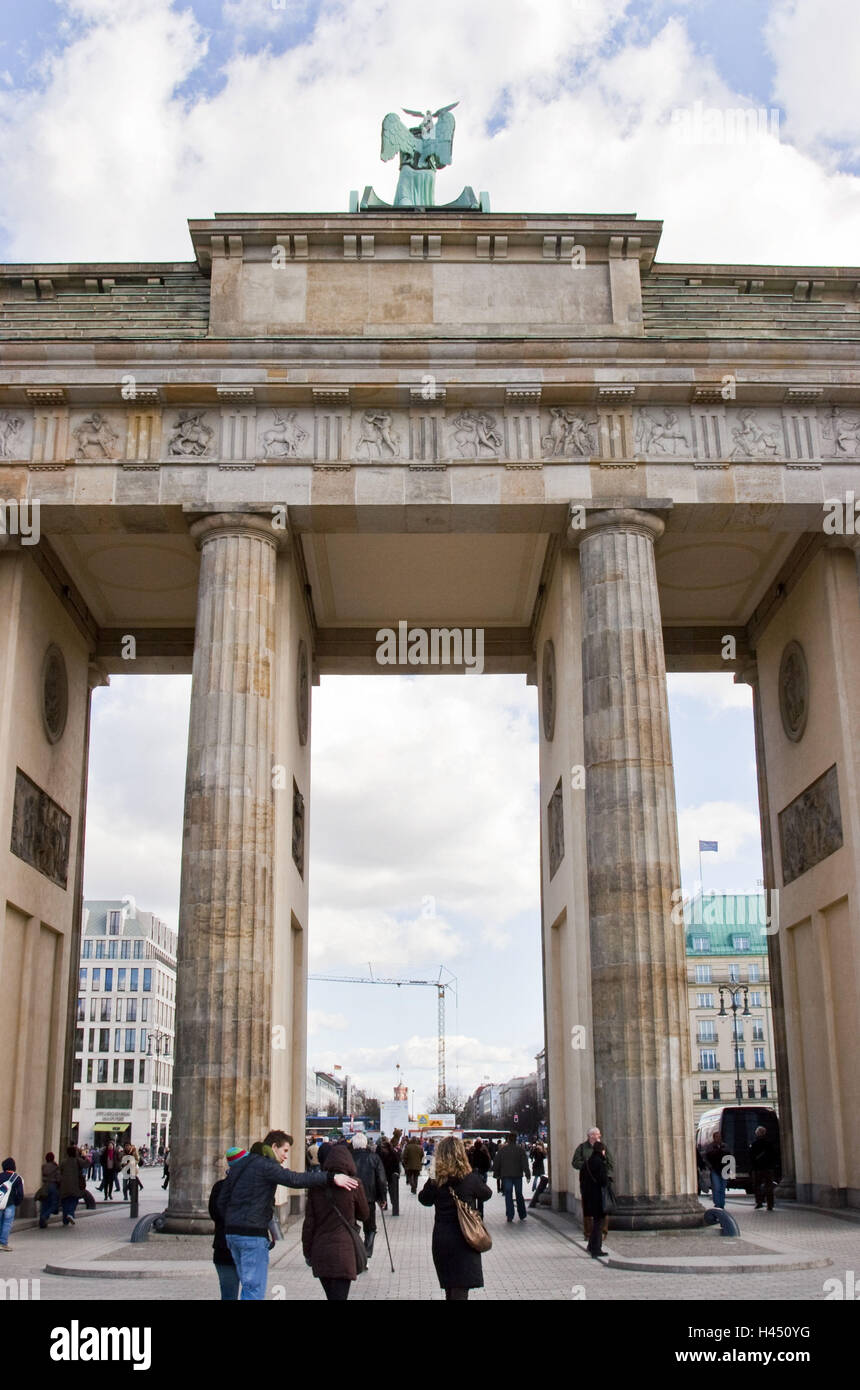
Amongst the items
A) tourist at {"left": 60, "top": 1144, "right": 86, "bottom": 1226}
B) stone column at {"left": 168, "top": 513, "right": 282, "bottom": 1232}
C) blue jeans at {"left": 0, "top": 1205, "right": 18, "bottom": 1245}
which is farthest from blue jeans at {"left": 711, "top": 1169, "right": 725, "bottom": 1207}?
blue jeans at {"left": 0, "top": 1205, "right": 18, "bottom": 1245}

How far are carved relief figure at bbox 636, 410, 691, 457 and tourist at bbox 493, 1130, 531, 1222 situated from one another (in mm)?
12196

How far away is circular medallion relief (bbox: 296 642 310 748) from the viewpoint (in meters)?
25.9


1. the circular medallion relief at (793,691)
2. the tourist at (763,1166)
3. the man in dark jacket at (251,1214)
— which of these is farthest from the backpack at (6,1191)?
the circular medallion relief at (793,691)

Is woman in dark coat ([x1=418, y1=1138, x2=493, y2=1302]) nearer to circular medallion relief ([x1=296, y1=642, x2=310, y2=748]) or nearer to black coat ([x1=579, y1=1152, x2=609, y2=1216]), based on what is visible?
black coat ([x1=579, y1=1152, x2=609, y2=1216])

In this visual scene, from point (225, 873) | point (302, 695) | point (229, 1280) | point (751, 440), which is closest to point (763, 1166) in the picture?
point (225, 873)

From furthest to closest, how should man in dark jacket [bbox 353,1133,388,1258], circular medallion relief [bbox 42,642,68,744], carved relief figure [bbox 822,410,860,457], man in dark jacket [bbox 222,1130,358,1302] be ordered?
circular medallion relief [bbox 42,642,68,744]
carved relief figure [bbox 822,410,860,457]
man in dark jacket [bbox 353,1133,388,1258]
man in dark jacket [bbox 222,1130,358,1302]

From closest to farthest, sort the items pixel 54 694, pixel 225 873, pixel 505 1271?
pixel 505 1271, pixel 225 873, pixel 54 694

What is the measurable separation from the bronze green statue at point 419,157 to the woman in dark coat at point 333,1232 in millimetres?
20749

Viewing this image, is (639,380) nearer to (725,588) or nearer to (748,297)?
(748,297)

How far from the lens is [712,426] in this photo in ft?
73.0

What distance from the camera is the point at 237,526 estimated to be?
21.5 meters

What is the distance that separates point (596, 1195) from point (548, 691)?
1245 centimetres

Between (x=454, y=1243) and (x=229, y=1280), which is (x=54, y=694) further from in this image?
(x=454, y=1243)
